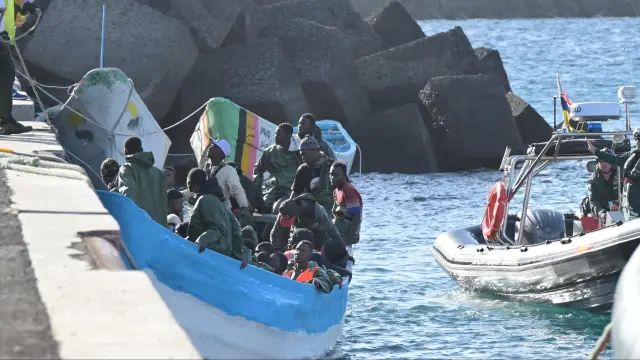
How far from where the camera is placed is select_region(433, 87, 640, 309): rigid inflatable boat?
51.7 feet

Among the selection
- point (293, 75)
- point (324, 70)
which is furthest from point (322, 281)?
point (324, 70)

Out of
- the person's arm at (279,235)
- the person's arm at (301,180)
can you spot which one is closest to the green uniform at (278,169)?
the person's arm at (301,180)

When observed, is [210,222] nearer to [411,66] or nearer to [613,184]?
[613,184]

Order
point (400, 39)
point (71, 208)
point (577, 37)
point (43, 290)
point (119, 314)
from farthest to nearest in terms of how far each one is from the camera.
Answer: point (577, 37) < point (400, 39) < point (71, 208) < point (43, 290) < point (119, 314)

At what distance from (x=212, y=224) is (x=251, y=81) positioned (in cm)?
1869

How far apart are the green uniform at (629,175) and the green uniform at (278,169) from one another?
325cm

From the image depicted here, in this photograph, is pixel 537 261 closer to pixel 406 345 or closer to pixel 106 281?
pixel 406 345

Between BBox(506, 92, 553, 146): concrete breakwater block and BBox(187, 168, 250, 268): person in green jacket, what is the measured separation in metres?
22.0

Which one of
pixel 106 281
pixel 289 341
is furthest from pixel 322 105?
pixel 106 281

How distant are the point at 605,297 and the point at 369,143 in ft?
53.3

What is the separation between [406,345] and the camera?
1578 cm

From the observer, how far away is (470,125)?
104 feet

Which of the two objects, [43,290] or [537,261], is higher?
[43,290]

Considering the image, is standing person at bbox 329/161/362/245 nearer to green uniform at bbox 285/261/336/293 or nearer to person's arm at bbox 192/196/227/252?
green uniform at bbox 285/261/336/293
